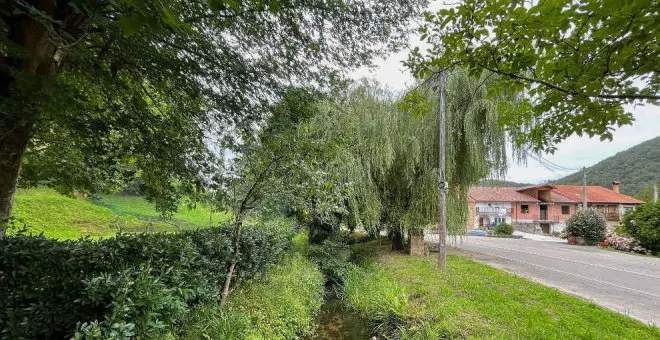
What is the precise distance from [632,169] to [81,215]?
171 feet

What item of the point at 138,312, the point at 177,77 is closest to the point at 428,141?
the point at 177,77

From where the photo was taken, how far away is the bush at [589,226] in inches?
731

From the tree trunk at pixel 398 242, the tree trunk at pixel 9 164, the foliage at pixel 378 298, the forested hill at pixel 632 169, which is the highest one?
the forested hill at pixel 632 169

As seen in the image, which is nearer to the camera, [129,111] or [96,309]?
[96,309]

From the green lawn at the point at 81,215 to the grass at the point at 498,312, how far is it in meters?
4.68

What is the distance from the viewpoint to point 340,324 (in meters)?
6.80

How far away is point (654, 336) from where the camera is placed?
420 cm

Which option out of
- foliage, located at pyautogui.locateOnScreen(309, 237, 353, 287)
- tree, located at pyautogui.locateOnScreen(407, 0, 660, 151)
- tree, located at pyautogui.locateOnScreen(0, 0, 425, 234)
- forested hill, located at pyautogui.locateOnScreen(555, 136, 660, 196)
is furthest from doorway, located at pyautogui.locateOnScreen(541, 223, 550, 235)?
tree, located at pyautogui.locateOnScreen(407, 0, 660, 151)

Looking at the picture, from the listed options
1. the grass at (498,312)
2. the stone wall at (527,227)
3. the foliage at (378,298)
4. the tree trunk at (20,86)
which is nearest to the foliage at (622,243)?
the grass at (498,312)

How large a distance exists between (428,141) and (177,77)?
752 centimetres

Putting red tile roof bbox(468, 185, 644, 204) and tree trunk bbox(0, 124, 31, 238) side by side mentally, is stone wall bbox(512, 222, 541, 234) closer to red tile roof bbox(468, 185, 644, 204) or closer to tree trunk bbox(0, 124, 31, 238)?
red tile roof bbox(468, 185, 644, 204)

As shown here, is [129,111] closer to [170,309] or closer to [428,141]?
[170,309]

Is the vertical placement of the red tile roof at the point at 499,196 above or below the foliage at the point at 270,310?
above

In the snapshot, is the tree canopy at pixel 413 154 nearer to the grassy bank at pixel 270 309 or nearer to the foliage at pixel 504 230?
the grassy bank at pixel 270 309
